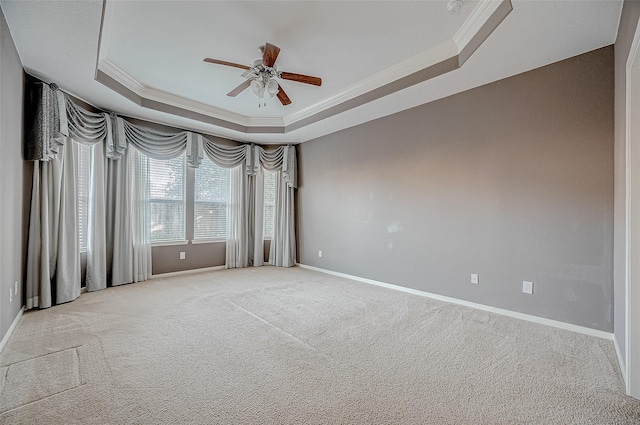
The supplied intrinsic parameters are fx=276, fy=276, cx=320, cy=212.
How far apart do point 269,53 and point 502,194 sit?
2.78m

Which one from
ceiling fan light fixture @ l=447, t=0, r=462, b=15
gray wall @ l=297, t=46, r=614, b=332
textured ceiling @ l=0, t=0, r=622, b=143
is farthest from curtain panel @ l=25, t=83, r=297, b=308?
ceiling fan light fixture @ l=447, t=0, r=462, b=15

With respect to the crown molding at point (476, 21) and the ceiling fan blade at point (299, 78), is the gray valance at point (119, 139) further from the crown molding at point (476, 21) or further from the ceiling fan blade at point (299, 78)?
the crown molding at point (476, 21)

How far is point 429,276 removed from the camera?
3.60 m

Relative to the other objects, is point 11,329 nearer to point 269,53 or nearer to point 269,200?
point 269,53

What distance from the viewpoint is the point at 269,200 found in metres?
5.83

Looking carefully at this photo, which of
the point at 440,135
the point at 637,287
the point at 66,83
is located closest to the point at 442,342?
the point at 637,287

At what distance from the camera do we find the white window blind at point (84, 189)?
3656 mm

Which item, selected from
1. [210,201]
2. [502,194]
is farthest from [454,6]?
[210,201]

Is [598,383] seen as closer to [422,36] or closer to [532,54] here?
[532,54]

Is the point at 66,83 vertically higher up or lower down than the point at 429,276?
higher up

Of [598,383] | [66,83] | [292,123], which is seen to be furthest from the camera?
[292,123]

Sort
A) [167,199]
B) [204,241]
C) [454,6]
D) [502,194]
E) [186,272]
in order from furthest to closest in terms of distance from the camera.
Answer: [204,241] < [186,272] < [167,199] < [502,194] < [454,6]

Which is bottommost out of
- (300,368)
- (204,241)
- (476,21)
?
(300,368)

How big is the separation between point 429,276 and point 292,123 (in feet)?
10.7
